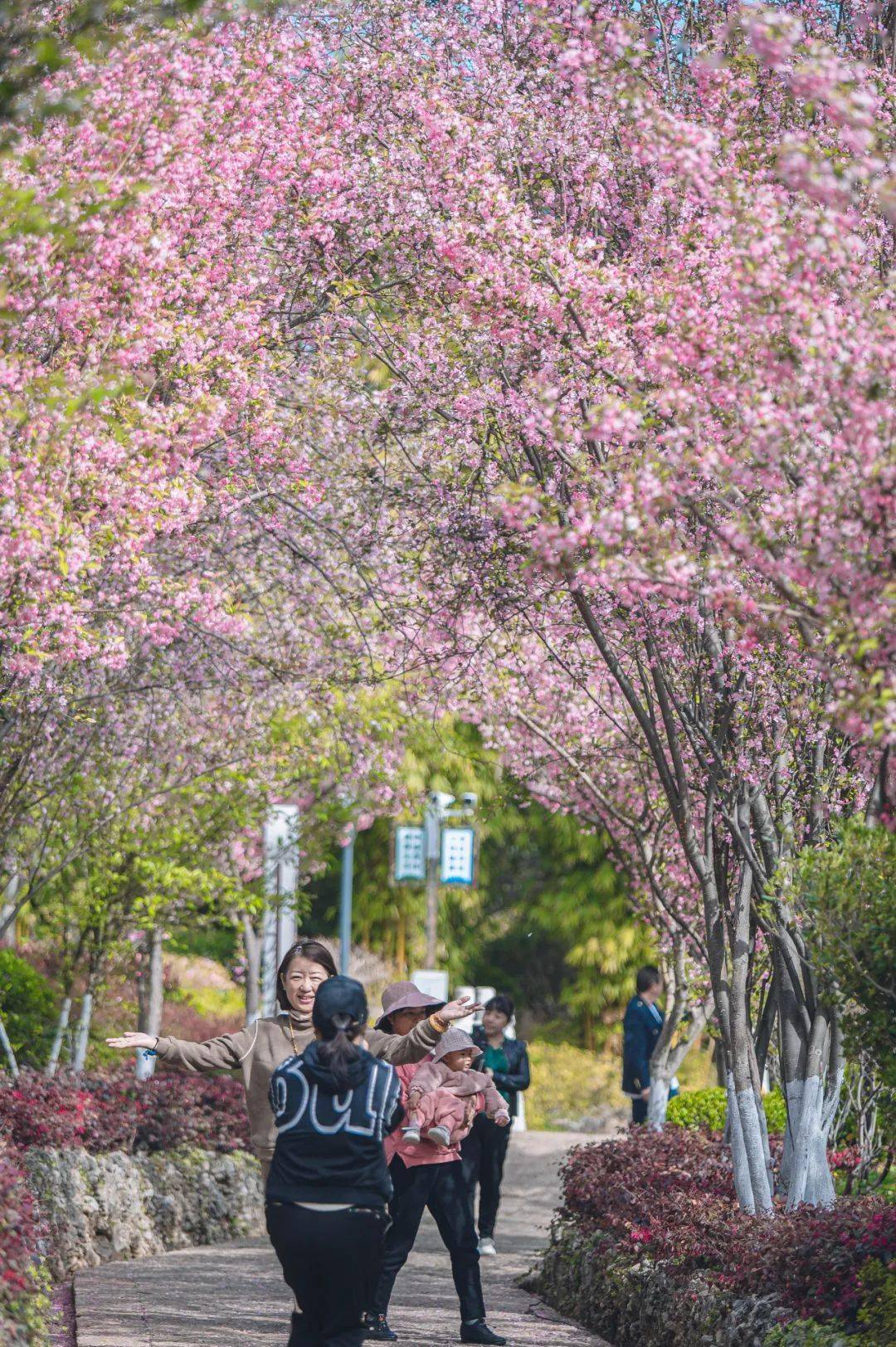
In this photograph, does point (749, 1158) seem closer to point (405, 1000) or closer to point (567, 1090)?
point (405, 1000)

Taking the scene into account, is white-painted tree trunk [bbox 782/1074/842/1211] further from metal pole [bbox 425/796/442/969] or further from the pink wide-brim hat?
metal pole [bbox 425/796/442/969]

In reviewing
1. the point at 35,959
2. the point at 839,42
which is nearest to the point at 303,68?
the point at 839,42

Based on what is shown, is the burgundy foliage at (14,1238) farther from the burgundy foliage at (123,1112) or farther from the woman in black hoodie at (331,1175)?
the burgundy foliage at (123,1112)

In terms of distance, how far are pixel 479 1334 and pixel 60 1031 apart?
7.63 m

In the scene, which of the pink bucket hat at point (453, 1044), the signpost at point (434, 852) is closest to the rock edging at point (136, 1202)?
the pink bucket hat at point (453, 1044)

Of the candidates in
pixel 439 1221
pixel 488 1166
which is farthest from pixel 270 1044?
pixel 488 1166

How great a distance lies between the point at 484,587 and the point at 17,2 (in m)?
4.46

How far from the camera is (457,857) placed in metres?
25.6

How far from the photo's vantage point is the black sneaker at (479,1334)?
8500mm

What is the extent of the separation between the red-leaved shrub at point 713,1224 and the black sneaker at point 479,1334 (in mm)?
812

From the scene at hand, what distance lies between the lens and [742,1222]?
8484mm

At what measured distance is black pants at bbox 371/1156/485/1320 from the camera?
859cm

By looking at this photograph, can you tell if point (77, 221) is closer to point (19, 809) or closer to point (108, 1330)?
point (108, 1330)

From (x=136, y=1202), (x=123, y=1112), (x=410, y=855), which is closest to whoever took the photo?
(x=136, y=1202)
